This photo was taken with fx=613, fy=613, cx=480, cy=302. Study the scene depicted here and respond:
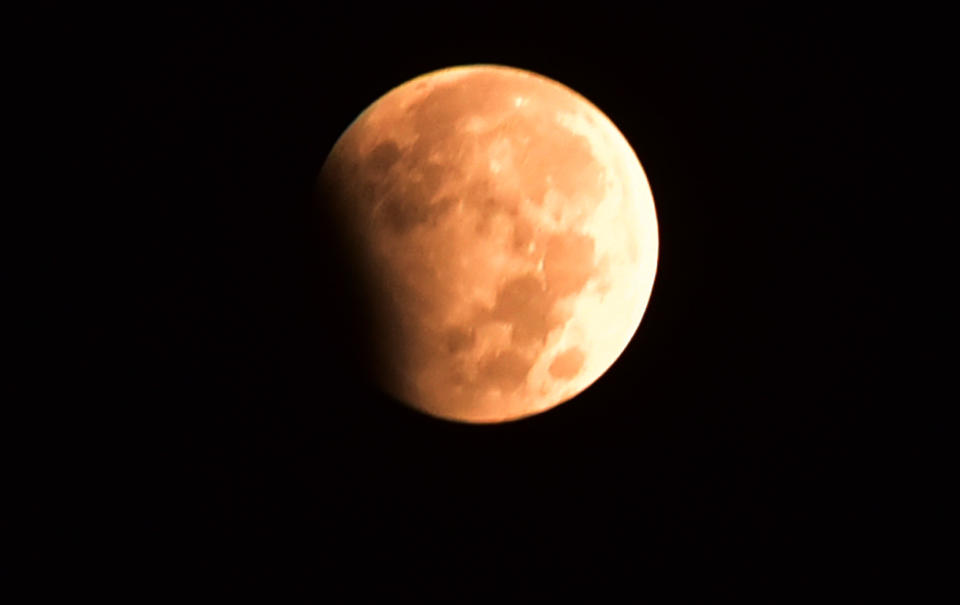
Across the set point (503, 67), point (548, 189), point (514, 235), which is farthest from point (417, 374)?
point (503, 67)

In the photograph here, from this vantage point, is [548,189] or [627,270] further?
[627,270]

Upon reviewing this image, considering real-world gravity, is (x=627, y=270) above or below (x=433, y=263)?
above

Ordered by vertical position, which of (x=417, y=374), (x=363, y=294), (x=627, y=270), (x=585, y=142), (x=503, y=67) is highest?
(x=503, y=67)

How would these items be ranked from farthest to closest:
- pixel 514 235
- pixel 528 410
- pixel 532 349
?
pixel 528 410, pixel 532 349, pixel 514 235

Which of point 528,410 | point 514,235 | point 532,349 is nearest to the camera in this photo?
point 514,235

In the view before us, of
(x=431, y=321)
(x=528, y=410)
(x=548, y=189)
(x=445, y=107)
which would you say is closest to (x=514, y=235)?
(x=548, y=189)

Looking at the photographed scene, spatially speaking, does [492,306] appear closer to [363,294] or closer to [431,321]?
[431,321]

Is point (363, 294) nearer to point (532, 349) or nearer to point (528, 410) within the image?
point (532, 349)
